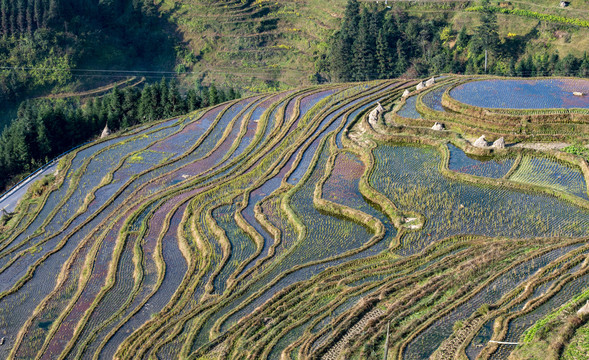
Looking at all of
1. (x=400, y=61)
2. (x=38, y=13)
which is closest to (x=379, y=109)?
(x=400, y=61)

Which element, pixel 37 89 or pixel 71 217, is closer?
pixel 71 217

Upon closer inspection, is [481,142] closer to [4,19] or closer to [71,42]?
[71,42]

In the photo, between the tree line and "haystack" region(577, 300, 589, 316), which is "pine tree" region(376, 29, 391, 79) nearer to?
the tree line

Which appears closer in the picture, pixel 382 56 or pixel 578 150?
pixel 578 150

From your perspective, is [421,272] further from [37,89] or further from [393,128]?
[37,89]

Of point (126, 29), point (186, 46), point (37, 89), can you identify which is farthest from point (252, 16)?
point (37, 89)

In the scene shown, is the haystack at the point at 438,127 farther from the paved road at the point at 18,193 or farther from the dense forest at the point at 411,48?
the dense forest at the point at 411,48

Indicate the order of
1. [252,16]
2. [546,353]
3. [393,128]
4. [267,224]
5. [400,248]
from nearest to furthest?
[546,353] < [400,248] < [267,224] < [393,128] < [252,16]
